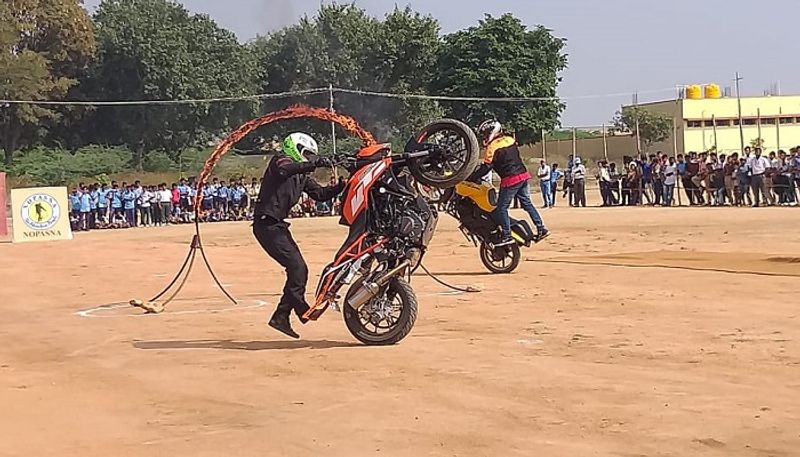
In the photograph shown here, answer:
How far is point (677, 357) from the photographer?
866 cm

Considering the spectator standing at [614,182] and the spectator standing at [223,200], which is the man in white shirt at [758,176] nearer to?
the spectator standing at [614,182]

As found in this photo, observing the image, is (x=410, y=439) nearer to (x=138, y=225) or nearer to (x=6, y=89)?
(x=138, y=225)

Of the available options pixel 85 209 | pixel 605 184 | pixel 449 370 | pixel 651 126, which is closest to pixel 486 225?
pixel 449 370

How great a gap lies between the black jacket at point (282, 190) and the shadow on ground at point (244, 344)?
44.7 inches

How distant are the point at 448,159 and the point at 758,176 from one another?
2309 centimetres

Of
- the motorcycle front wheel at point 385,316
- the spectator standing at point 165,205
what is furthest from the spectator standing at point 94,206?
the motorcycle front wheel at point 385,316

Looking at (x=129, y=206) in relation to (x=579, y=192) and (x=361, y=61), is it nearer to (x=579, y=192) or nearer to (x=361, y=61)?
(x=579, y=192)

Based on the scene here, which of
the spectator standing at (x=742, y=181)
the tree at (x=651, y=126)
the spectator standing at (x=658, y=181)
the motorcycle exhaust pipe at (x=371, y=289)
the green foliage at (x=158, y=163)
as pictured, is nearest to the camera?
the motorcycle exhaust pipe at (x=371, y=289)

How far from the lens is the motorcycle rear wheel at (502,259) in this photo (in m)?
15.5

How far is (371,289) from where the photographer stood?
9734mm

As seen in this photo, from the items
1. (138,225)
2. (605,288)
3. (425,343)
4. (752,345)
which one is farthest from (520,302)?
(138,225)

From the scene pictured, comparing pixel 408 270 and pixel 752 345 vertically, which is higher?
pixel 408 270

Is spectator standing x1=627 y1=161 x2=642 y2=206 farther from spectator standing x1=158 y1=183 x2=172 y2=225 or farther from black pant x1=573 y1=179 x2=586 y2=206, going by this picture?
spectator standing x1=158 y1=183 x2=172 y2=225

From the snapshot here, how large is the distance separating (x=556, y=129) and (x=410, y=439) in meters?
61.3
